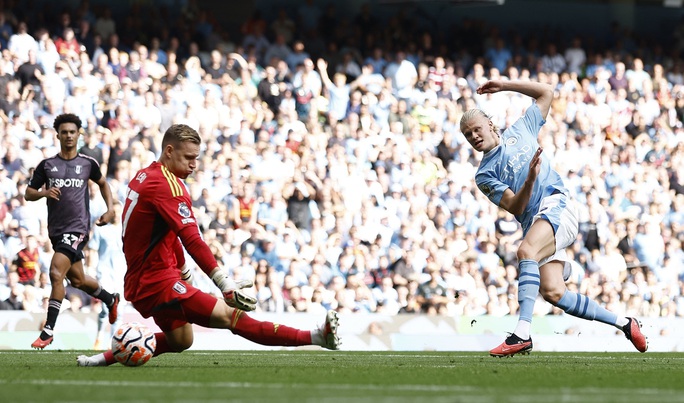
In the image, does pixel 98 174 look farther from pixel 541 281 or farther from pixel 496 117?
pixel 496 117

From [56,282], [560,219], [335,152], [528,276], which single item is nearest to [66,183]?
[56,282]

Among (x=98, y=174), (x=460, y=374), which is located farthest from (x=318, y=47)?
(x=460, y=374)

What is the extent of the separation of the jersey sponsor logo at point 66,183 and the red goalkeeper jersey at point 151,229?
418cm

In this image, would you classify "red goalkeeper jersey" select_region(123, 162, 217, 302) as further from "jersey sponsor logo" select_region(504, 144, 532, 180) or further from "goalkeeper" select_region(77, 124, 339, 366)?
"jersey sponsor logo" select_region(504, 144, 532, 180)

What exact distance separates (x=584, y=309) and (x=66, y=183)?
5.43 meters

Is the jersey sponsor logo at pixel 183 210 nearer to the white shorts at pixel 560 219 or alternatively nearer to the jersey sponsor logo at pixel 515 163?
the jersey sponsor logo at pixel 515 163

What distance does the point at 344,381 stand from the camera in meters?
7.84

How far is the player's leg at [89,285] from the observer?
1284cm

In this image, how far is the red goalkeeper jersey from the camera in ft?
28.2

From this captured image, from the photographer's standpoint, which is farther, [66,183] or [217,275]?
[66,183]

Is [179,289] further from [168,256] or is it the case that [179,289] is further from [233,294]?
[233,294]

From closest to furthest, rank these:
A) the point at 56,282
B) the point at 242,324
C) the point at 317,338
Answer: the point at 317,338 < the point at 242,324 < the point at 56,282

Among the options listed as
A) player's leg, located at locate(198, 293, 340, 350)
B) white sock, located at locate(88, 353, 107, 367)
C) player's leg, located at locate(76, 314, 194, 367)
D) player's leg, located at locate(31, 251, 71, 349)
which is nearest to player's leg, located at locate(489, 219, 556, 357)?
player's leg, located at locate(198, 293, 340, 350)

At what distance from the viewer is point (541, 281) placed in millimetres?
10945
